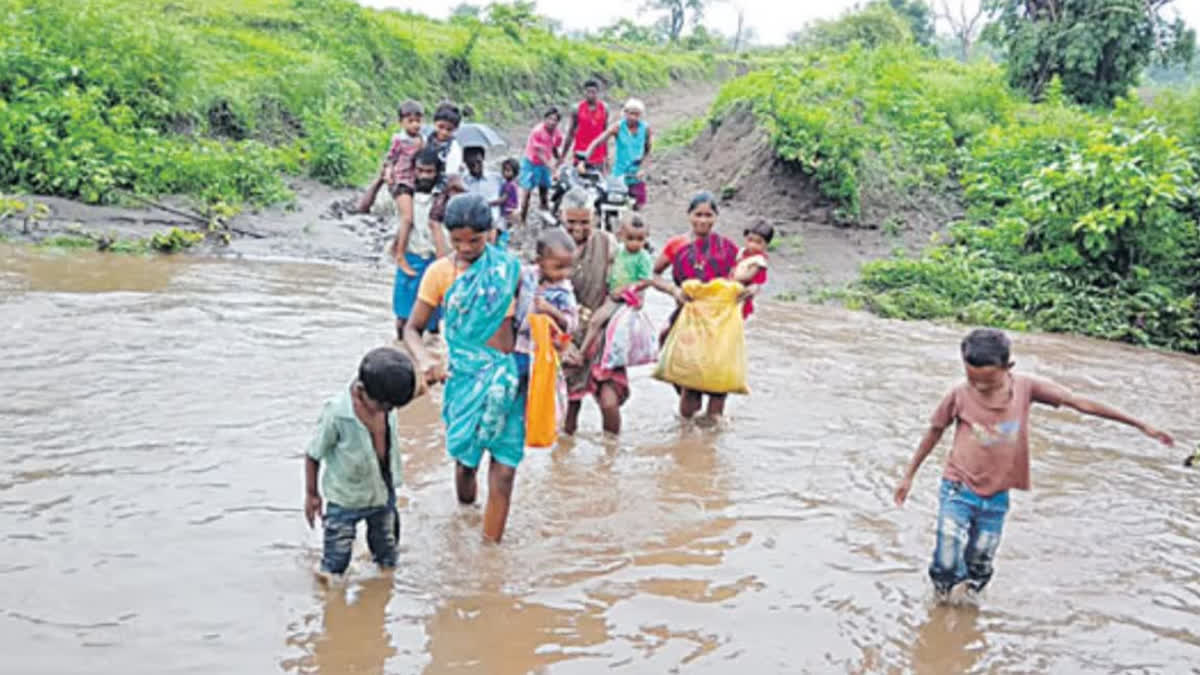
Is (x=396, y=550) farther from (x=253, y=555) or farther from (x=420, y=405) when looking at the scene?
(x=420, y=405)

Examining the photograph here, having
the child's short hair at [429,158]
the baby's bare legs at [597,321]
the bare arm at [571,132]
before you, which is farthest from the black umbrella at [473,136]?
the bare arm at [571,132]

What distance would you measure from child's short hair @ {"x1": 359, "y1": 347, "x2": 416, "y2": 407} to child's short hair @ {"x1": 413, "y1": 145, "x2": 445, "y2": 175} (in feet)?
12.5

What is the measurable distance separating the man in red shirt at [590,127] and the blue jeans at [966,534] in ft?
27.2

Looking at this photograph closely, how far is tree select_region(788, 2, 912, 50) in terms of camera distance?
43000 millimetres

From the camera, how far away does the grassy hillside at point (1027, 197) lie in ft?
36.9

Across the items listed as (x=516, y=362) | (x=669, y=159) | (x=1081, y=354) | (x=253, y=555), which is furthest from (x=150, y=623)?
(x=669, y=159)

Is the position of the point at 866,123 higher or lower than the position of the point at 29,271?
higher

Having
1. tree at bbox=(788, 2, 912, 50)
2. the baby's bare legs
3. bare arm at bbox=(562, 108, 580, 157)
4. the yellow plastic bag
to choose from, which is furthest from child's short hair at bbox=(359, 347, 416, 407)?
tree at bbox=(788, 2, 912, 50)

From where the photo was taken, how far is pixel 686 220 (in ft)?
47.9

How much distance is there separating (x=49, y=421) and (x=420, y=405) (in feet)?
6.93

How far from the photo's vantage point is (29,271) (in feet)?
29.2

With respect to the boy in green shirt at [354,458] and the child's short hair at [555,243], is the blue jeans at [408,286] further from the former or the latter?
the boy in green shirt at [354,458]

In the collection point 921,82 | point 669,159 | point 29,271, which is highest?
point 921,82

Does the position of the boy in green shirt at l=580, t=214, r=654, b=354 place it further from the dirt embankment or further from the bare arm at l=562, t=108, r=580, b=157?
the bare arm at l=562, t=108, r=580, b=157
